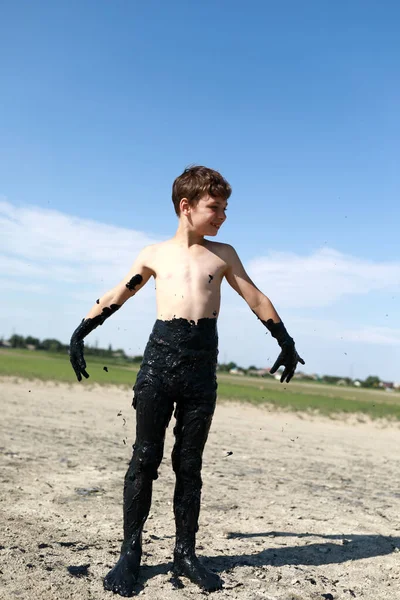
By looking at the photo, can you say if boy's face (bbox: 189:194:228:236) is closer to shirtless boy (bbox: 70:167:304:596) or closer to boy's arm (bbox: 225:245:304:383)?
shirtless boy (bbox: 70:167:304:596)

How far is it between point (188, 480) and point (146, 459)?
0.33m

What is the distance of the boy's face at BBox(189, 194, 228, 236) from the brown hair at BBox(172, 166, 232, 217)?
0.03 meters

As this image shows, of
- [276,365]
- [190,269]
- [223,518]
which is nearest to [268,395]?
[223,518]

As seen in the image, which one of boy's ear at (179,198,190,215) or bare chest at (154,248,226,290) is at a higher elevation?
boy's ear at (179,198,190,215)

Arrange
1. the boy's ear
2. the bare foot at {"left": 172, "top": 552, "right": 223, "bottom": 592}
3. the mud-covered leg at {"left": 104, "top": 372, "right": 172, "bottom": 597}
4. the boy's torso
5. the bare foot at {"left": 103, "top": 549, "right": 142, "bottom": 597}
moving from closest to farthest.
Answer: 1. the bare foot at {"left": 103, "top": 549, "right": 142, "bottom": 597}
2. the bare foot at {"left": 172, "top": 552, "right": 223, "bottom": 592}
3. the mud-covered leg at {"left": 104, "top": 372, "right": 172, "bottom": 597}
4. the boy's torso
5. the boy's ear

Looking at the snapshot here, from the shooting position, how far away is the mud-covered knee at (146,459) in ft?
12.5

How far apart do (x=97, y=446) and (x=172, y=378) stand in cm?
572

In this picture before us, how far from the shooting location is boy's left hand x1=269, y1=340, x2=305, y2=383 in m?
4.18

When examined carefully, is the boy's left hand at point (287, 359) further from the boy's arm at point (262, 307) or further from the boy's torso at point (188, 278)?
the boy's torso at point (188, 278)

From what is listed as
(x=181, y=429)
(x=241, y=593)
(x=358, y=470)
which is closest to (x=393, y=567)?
(x=241, y=593)

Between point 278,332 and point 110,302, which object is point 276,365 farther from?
point 110,302

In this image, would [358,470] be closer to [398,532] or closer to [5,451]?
[398,532]

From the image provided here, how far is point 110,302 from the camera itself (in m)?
4.18

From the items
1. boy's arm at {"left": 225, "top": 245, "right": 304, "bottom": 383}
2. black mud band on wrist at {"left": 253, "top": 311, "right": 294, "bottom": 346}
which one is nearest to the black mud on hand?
boy's arm at {"left": 225, "top": 245, "right": 304, "bottom": 383}
